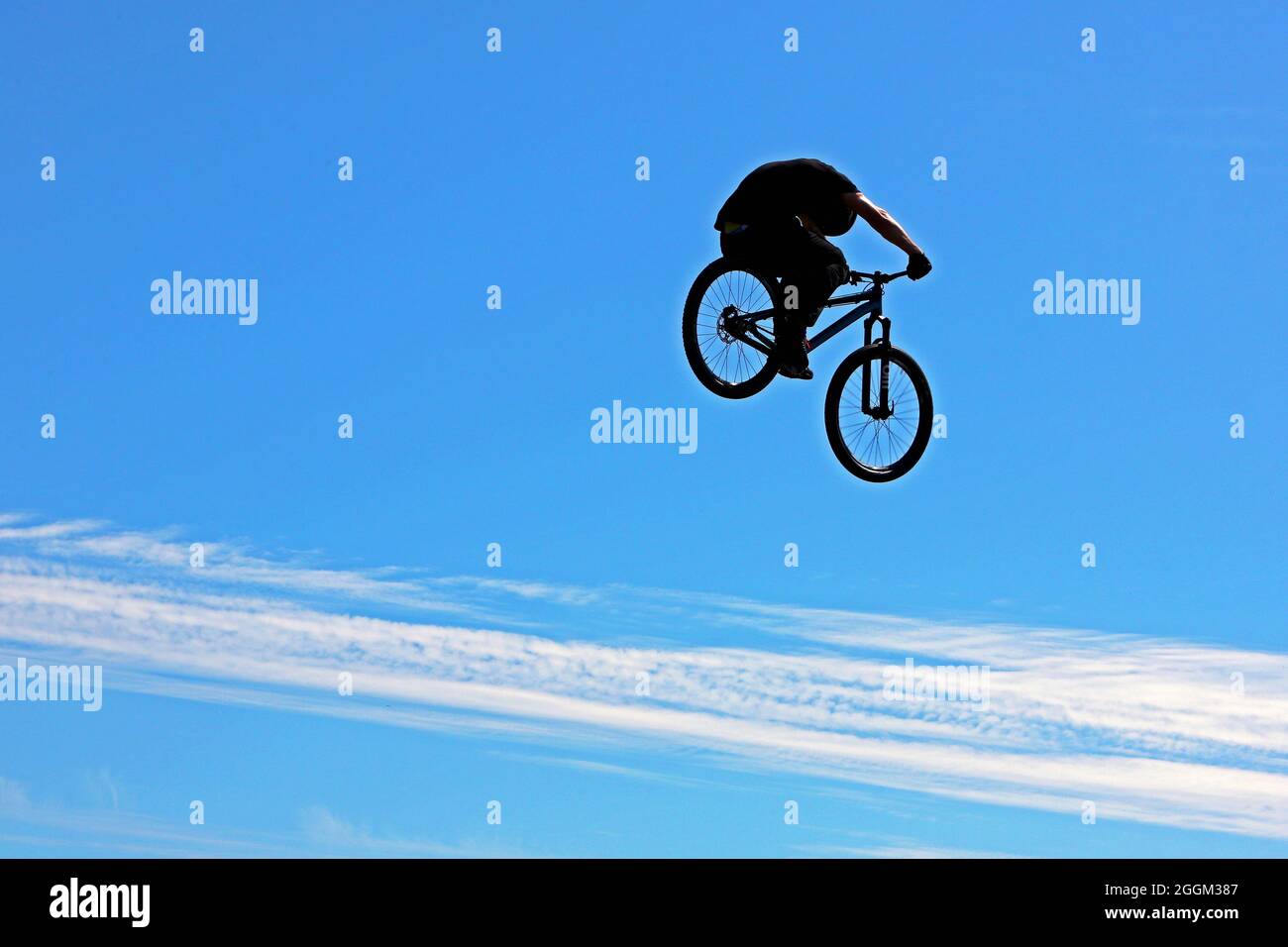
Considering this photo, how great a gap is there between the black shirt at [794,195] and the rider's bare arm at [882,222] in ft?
0.38

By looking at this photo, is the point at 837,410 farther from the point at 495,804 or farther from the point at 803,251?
the point at 495,804

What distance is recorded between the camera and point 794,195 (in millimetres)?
27453

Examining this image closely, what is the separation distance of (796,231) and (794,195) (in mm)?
464

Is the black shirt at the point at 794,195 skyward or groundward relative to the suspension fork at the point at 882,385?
skyward

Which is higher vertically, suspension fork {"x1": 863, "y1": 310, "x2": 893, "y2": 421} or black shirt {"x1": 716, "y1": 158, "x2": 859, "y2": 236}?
black shirt {"x1": 716, "y1": 158, "x2": 859, "y2": 236}

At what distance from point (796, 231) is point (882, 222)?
3.93ft

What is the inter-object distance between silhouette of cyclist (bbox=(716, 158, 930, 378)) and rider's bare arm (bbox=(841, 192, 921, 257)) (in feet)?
0.06

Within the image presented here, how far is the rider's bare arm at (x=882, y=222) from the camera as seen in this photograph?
88.4ft

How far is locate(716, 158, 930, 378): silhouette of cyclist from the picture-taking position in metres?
27.3

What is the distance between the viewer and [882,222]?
27000mm

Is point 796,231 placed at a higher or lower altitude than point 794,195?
lower

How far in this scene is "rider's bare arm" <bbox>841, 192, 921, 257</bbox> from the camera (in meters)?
27.0

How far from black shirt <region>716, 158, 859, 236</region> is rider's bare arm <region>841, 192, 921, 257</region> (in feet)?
0.38

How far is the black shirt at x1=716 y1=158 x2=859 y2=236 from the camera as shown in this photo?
27234 millimetres
